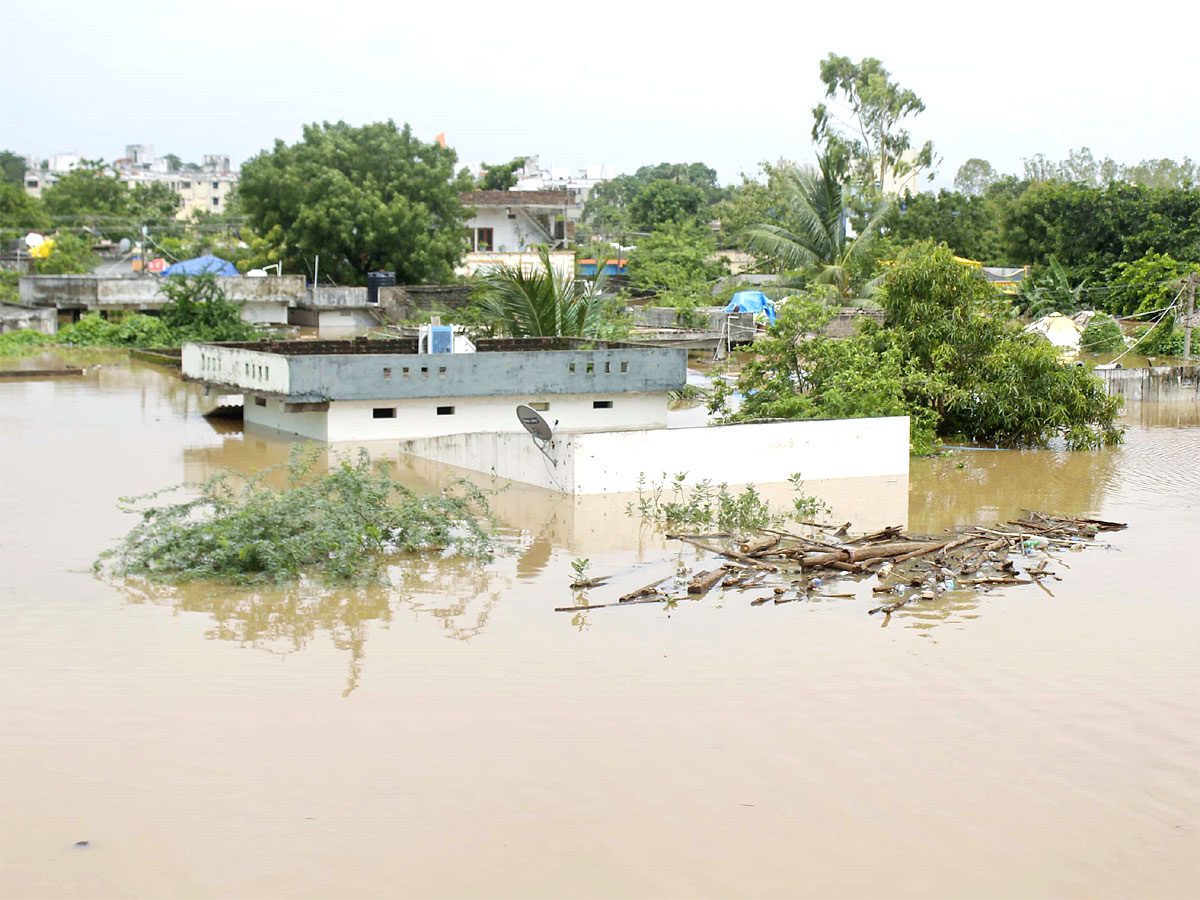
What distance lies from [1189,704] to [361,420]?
14.4m

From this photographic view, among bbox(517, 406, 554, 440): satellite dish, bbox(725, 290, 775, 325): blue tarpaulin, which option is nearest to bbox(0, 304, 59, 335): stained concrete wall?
bbox(725, 290, 775, 325): blue tarpaulin

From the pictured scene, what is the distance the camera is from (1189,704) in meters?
8.26

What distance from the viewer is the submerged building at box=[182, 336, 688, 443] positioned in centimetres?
1964

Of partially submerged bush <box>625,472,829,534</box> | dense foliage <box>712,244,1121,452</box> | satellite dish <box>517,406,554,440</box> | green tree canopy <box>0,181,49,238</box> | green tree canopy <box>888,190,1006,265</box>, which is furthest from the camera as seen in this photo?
green tree canopy <box>0,181,49,238</box>

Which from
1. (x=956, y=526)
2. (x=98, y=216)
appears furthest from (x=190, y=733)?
(x=98, y=216)

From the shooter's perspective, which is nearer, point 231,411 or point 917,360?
point 917,360

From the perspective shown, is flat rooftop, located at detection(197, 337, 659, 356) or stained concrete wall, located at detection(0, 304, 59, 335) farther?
stained concrete wall, located at detection(0, 304, 59, 335)

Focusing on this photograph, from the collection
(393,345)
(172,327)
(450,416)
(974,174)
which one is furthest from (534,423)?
(974,174)

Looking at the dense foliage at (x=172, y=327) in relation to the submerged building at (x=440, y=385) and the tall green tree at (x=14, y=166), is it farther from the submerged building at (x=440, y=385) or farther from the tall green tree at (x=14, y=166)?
the tall green tree at (x=14, y=166)

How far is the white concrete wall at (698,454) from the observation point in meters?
15.2

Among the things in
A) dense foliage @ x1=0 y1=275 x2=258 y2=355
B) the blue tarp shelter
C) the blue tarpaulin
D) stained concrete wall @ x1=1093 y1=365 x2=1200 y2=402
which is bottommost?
stained concrete wall @ x1=1093 y1=365 x2=1200 y2=402

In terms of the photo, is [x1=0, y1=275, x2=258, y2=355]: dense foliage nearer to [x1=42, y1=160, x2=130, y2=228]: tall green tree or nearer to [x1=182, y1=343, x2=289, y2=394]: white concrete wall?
[x1=182, y1=343, x2=289, y2=394]: white concrete wall

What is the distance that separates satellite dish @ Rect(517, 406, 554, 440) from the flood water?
2685mm

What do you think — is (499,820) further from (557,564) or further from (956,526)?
(956,526)
